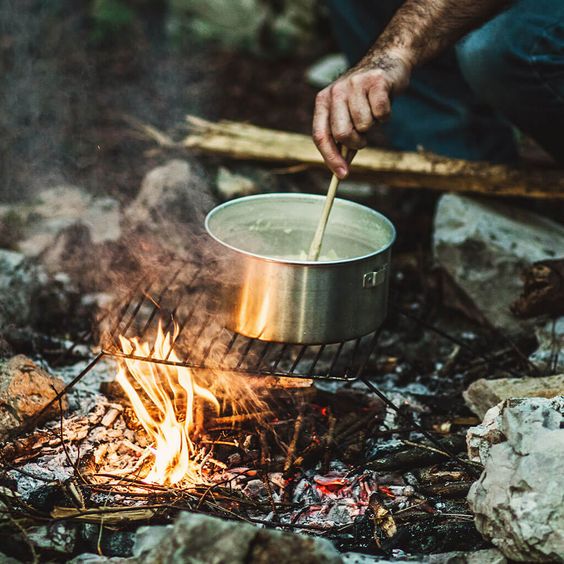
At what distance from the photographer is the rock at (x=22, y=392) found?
265cm

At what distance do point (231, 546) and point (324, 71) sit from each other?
5513 mm

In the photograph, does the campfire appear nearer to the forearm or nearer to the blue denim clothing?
the forearm

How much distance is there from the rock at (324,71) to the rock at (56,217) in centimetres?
279

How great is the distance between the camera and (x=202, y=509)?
2.38 m

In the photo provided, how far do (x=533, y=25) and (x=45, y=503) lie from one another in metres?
2.77

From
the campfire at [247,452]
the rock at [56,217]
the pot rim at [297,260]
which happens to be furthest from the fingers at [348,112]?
the rock at [56,217]

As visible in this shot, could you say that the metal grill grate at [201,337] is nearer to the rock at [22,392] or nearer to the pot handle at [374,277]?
the rock at [22,392]

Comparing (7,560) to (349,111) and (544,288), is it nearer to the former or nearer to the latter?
(349,111)

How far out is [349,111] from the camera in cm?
250

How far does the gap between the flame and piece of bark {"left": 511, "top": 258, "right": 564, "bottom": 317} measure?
1.55 metres

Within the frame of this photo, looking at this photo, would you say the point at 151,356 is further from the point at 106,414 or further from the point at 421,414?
the point at 421,414

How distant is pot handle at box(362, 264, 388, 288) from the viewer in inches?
95.3

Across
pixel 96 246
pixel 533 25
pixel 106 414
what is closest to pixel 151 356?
pixel 106 414

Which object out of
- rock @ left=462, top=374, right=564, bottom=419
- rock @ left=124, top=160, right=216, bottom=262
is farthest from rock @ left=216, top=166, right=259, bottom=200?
rock @ left=462, top=374, right=564, bottom=419
